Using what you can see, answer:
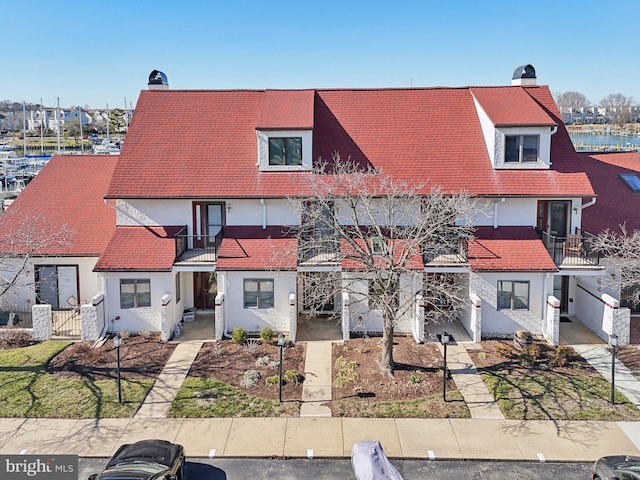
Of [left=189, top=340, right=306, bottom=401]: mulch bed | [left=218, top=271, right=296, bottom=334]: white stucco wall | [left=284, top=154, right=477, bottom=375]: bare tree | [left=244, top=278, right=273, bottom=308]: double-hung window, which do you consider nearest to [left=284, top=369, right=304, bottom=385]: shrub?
[left=189, top=340, right=306, bottom=401]: mulch bed

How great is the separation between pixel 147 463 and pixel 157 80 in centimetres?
2116

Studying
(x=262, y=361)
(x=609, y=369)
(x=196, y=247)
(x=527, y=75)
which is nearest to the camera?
(x=609, y=369)

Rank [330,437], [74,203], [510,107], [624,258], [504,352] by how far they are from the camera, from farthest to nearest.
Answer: [74,203], [510,107], [624,258], [504,352], [330,437]

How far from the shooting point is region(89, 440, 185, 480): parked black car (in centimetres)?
1105

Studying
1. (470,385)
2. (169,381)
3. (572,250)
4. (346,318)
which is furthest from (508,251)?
(169,381)

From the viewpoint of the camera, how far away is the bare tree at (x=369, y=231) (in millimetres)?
19500

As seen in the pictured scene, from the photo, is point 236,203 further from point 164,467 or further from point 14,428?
point 164,467

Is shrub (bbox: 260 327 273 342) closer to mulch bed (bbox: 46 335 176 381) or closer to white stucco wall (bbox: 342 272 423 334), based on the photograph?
white stucco wall (bbox: 342 272 423 334)

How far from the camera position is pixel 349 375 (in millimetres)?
17797

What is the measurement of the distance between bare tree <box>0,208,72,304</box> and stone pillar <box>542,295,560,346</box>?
2035cm

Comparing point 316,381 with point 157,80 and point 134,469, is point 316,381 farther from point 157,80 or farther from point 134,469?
point 157,80

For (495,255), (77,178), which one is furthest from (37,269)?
(495,255)

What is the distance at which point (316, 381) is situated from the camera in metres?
17.6

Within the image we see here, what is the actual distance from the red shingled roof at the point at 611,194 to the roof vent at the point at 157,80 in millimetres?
21129
